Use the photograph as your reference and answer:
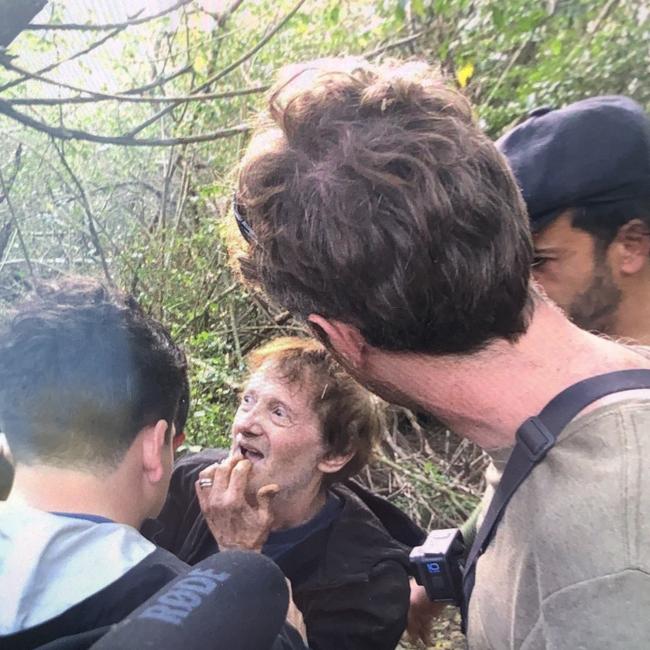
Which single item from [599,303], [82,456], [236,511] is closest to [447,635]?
[236,511]

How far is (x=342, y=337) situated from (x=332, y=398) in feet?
3.72

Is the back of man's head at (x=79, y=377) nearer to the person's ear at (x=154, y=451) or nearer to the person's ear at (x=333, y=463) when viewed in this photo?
the person's ear at (x=154, y=451)

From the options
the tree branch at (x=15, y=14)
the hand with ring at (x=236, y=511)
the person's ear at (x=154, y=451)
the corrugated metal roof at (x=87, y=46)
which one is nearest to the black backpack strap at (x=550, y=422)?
the person's ear at (x=154, y=451)

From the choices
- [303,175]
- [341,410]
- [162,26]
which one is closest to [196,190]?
[162,26]

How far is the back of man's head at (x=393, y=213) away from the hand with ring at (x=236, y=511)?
2.81 ft

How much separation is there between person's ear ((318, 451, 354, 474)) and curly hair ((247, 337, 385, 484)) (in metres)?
0.01

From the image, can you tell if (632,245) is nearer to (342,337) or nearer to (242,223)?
(342,337)

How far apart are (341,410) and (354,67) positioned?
52.2 inches

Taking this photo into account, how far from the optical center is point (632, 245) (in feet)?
5.80

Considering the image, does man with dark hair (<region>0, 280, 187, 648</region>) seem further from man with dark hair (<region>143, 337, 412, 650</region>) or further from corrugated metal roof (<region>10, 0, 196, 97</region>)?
corrugated metal roof (<region>10, 0, 196, 97</region>)

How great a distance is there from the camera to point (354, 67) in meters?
1.25

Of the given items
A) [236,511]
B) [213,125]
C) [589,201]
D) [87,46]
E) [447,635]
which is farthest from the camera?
[213,125]

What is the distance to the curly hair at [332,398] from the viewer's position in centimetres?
237

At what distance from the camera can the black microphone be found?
809 millimetres
